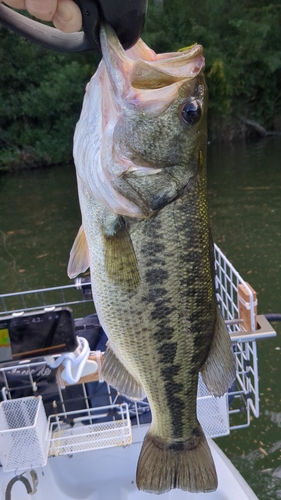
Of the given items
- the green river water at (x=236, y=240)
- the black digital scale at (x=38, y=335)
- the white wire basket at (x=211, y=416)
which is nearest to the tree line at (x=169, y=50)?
the green river water at (x=236, y=240)

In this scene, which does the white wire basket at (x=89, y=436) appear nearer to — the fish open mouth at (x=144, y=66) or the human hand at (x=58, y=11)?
the fish open mouth at (x=144, y=66)

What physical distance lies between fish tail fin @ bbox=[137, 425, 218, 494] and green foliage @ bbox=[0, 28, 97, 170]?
15494mm

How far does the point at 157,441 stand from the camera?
148 centimetres

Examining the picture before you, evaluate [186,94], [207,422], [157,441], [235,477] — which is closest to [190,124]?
[186,94]

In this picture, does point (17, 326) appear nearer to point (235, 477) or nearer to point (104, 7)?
point (235, 477)

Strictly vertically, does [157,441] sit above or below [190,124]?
below

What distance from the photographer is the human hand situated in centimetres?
112

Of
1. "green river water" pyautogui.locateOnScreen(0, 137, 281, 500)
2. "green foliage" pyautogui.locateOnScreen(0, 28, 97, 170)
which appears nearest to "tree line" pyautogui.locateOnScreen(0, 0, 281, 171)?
"green foliage" pyautogui.locateOnScreen(0, 28, 97, 170)

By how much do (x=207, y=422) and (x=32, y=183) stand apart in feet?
40.4

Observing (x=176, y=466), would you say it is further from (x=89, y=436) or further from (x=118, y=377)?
(x=89, y=436)

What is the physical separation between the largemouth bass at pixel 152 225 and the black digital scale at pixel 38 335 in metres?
0.55

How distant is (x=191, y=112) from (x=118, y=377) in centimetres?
83

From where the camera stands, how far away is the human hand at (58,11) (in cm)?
112

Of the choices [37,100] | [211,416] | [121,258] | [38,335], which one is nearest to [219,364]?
[121,258]
